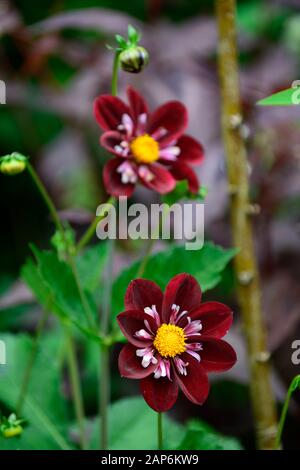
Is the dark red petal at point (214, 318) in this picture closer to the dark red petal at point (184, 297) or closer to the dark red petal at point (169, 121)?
the dark red petal at point (184, 297)

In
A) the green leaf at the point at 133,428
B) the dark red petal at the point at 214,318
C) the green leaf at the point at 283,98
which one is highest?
the green leaf at the point at 283,98

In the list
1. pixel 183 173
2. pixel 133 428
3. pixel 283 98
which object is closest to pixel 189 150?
pixel 183 173

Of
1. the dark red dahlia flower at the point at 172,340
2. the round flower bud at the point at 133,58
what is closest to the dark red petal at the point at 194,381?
the dark red dahlia flower at the point at 172,340

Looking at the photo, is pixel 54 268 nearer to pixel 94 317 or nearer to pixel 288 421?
pixel 94 317

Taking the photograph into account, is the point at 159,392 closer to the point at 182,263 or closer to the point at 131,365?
the point at 131,365

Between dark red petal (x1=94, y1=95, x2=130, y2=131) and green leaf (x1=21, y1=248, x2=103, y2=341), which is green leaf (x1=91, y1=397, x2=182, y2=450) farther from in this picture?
dark red petal (x1=94, y1=95, x2=130, y2=131)

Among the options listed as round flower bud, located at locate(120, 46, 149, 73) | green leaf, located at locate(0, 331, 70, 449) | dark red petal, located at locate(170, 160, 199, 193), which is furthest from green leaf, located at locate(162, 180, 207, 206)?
green leaf, located at locate(0, 331, 70, 449)
